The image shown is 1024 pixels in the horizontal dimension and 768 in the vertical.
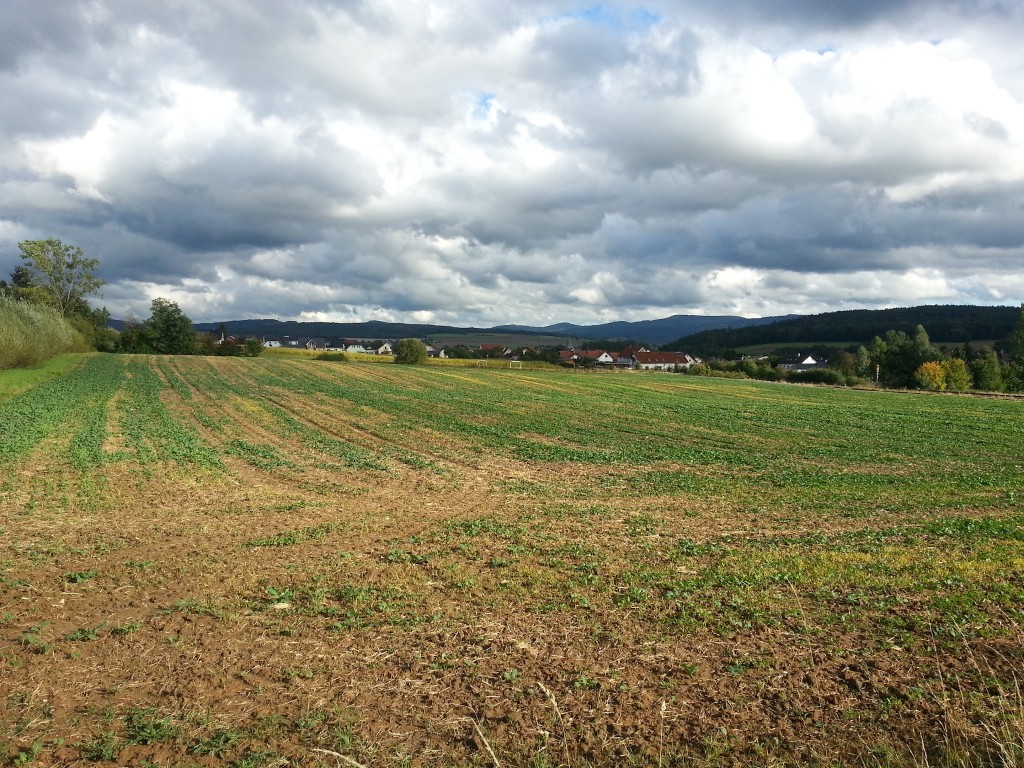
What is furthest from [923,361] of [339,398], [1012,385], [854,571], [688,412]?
[854,571]

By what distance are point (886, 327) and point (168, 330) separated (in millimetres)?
168267

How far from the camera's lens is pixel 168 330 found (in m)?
111

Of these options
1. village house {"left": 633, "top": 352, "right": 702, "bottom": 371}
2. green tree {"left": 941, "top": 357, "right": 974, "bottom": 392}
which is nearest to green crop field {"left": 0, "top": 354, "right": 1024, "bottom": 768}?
green tree {"left": 941, "top": 357, "right": 974, "bottom": 392}

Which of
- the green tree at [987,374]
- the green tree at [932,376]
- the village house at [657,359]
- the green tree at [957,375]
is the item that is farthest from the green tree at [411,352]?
the green tree at [987,374]

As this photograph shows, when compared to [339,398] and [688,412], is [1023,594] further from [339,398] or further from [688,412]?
[339,398]

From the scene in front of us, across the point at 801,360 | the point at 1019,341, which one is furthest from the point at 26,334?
the point at 801,360

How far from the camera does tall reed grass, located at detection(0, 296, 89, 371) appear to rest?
5006 centimetres

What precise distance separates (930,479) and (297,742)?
774 inches

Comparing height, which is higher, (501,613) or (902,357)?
(902,357)

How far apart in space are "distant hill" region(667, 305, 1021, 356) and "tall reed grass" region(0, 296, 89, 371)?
144213 millimetres

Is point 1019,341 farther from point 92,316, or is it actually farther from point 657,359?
point 92,316

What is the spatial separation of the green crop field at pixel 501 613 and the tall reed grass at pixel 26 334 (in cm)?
Result: 3788

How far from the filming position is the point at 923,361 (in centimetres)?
10438

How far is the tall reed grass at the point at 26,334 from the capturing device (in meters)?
50.1
